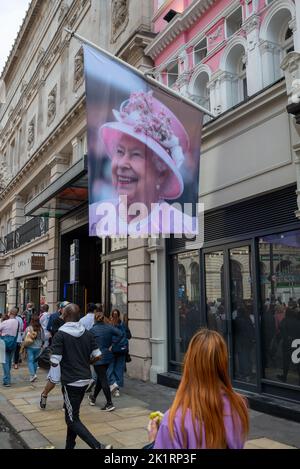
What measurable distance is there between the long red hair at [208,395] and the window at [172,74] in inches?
411

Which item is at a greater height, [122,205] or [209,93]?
[209,93]

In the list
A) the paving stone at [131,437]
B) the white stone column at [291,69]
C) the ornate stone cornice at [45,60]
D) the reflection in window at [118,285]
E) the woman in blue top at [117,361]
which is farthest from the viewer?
the ornate stone cornice at [45,60]

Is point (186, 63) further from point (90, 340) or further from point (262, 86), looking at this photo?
point (90, 340)

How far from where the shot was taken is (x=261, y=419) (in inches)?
295

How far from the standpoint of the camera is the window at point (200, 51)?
11.0 metres

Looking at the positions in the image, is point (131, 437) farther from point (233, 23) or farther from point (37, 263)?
point (37, 263)

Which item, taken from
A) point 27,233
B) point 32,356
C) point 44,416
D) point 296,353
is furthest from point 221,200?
point 27,233

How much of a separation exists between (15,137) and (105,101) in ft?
74.1

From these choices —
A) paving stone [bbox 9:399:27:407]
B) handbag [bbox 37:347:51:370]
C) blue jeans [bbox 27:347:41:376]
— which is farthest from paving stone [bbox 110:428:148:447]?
handbag [bbox 37:347:51:370]

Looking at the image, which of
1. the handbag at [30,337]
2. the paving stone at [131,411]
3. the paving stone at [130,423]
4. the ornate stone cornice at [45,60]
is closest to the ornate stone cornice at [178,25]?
the ornate stone cornice at [45,60]

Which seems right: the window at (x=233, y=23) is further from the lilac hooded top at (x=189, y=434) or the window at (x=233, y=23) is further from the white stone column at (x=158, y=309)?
the lilac hooded top at (x=189, y=434)

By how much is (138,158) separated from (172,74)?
4.52 meters

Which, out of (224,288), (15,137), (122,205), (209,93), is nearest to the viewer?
(122,205)
